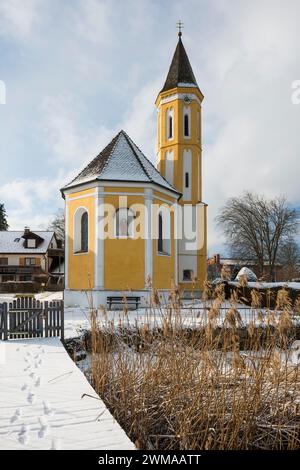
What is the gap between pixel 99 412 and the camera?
4117 millimetres

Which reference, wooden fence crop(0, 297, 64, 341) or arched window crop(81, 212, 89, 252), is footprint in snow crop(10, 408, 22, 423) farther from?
arched window crop(81, 212, 89, 252)

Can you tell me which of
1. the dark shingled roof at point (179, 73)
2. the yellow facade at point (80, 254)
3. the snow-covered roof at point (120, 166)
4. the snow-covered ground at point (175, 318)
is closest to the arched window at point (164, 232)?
the snow-covered roof at point (120, 166)

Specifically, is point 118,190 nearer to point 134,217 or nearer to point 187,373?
point 134,217

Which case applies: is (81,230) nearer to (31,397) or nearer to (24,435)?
(31,397)

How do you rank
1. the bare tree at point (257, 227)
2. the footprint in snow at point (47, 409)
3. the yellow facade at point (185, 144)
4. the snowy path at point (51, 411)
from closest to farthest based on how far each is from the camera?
the snowy path at point (51, 411) → the footprint in snow at point (47, 409) → the yellow facade at point (185, 144) → the bare tree at point (257, 227)

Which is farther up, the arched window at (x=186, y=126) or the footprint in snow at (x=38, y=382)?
the arched window at (x=186, y=126)

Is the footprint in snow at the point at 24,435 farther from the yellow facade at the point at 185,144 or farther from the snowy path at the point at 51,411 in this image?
the yellow facade at the point at 185,144

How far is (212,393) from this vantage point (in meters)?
4.20

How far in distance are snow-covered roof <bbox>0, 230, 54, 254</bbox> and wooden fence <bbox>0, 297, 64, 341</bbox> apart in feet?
128

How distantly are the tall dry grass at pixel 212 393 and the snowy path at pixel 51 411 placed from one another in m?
0.48

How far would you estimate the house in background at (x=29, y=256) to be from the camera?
46438 millimetres

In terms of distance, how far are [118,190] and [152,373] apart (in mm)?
13874

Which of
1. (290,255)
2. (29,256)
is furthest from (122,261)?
(29,256)
